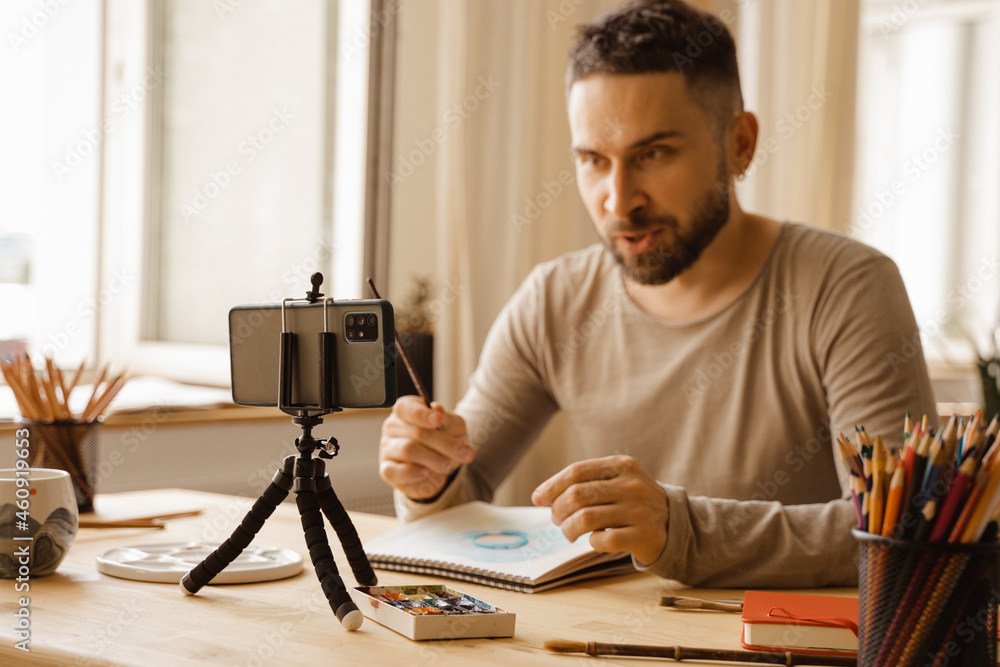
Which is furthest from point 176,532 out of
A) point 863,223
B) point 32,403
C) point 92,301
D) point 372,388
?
point 863,223

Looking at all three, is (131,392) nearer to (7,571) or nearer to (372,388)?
(7,571)

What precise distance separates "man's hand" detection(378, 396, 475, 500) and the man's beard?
1.48 ft

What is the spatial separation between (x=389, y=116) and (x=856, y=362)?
5.43 feet

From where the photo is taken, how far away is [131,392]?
7.00 ft

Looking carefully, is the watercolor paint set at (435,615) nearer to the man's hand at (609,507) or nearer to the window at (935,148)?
the man's hand at (609,507)

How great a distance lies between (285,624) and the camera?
876mm

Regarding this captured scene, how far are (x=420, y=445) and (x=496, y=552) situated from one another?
0.20 m

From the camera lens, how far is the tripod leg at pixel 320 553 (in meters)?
0.86

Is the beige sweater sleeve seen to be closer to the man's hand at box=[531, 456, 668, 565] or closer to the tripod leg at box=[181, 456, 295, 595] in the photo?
the man's hand at box=[531, 456, 668, 565]

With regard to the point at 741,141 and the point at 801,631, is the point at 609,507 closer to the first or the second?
the point at 801,631

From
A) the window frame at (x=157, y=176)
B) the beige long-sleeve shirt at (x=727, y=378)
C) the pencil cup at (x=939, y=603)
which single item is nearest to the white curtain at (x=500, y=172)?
the window frame at (x=157, y=176)

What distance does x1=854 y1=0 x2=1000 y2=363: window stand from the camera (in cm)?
396

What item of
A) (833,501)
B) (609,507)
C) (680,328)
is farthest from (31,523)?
(680,328)

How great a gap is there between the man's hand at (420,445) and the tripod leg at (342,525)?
293 mm
